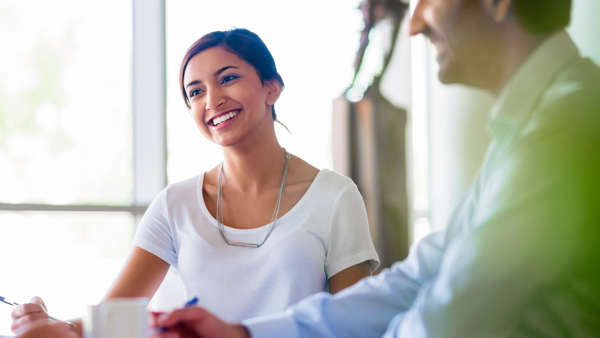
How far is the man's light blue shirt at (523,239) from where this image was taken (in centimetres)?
46

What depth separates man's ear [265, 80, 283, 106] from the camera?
4.06ft

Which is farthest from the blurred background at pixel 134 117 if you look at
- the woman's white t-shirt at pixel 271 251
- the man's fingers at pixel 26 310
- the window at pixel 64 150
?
the man's fingers at pixel 26 310

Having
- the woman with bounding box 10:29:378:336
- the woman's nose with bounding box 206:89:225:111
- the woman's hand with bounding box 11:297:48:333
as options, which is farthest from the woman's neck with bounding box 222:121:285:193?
the woman's hand with bounding box 11:297:48:333

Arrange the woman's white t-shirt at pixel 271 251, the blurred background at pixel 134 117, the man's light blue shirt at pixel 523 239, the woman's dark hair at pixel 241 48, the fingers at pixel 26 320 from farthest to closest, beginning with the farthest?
the blurred background at pixel 134 117 < the woman's dark hair at pixel 241 48 < the woman's white t-shirt at pixel 271 251 < the fingers at pixel 26 320 < the man's light blue shirt at pixel 523 239

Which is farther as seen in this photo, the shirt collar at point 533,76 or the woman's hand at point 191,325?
the woman's hand at point 191,325

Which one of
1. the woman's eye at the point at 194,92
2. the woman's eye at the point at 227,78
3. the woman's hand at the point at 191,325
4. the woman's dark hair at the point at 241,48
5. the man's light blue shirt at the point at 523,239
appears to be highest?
the woman's dark hair at the point at 241,48

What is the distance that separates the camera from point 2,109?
1938 mm

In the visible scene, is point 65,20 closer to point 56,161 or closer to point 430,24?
point 56,161

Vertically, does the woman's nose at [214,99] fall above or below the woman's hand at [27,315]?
above

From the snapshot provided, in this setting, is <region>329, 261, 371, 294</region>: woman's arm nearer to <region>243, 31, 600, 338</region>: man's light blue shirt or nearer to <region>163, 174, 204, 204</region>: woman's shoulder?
<region>163, 174, 204, 204</region>: woman's shoulder

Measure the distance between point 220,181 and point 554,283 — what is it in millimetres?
909

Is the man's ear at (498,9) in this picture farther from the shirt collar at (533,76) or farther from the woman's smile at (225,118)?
the woman's smile at (225,118)

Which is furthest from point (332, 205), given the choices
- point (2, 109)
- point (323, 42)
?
point (2, 109)

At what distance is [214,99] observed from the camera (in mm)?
1154
